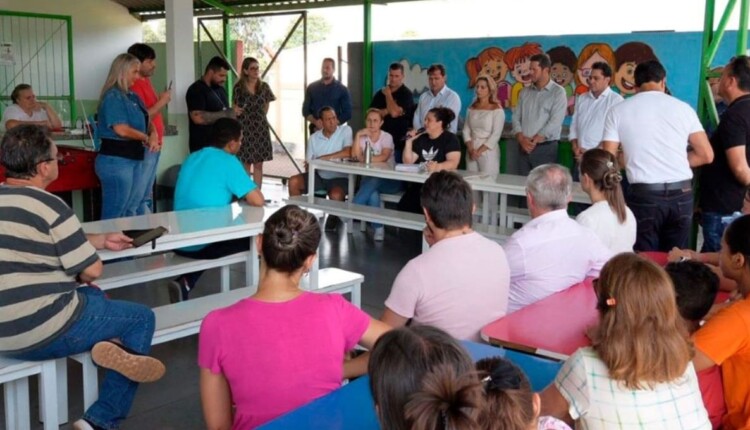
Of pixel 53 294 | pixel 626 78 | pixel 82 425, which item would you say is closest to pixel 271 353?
pixel 53 294

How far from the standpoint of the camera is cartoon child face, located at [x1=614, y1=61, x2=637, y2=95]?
7180mm

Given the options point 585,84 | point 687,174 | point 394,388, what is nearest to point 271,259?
point 394,388

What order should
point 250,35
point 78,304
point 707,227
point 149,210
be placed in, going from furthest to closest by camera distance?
point 250,35
point 149,210
point 707,227
point 78,304

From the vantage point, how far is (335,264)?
6402 millimetres

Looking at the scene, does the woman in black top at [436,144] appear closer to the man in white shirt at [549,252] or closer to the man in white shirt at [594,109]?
the man in white shirt at [594,109]

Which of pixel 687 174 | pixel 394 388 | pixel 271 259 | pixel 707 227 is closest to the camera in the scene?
pixel 394 388

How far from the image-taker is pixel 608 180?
12.2ft

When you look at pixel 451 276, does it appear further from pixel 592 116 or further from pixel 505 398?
pixel 592 116

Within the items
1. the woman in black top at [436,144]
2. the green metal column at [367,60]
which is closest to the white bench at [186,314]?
the woman in black top at [436,144]

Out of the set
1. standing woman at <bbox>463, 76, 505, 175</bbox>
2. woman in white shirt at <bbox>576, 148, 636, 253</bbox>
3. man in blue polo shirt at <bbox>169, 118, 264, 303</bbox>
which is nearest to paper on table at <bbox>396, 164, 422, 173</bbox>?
standing woman at <bbox>463, 76, 505, 175</bbox>

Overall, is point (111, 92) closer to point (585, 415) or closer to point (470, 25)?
point (585, 415)

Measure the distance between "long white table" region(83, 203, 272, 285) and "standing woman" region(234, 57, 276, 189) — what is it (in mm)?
3814

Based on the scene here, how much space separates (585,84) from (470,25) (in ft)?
9.07

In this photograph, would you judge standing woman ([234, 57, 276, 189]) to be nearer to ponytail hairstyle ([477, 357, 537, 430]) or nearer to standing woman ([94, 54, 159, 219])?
standing woman ([94, 54, 159, 219])
